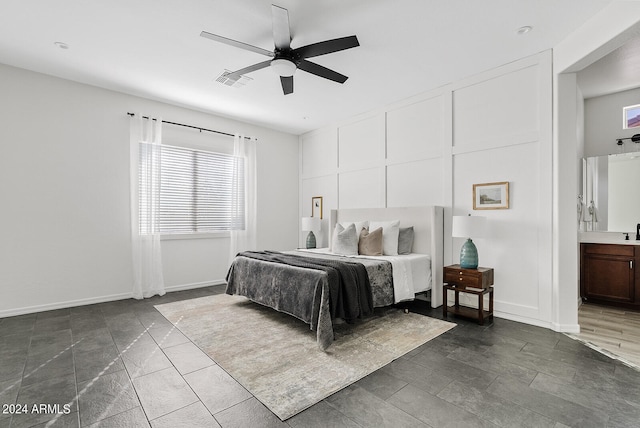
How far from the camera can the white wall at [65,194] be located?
375 cm

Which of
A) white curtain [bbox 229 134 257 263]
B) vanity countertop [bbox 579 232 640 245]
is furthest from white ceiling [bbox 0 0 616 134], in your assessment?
vanity countertop [bbox 579 232 640 245]

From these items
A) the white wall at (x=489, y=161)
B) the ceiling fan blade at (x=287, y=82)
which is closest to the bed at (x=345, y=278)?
the white wall at (x=489, y=161)

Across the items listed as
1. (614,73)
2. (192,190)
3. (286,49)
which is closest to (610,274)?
(614,73)

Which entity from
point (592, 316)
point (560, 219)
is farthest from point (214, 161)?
point (592, 316)

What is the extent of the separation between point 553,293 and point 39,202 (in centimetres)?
624

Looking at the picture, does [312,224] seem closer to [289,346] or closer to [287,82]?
[287,82]

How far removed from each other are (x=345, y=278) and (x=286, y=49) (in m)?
2.29

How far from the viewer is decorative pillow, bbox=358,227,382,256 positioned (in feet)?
13.9

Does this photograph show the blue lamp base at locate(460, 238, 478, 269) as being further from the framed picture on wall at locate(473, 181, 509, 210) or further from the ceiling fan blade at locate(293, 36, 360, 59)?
the ceiling fan blade at locate(293, 36, 360, 59)

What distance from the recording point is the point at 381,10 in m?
2.71

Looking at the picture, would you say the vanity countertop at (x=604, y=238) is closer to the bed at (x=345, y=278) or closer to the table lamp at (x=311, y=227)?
the bed at (x=345, y=278)

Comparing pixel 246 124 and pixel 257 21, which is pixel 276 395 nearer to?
pixel 257 21

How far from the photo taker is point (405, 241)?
170 inches

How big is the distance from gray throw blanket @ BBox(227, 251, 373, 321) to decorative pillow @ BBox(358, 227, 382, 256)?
93 centimetres
